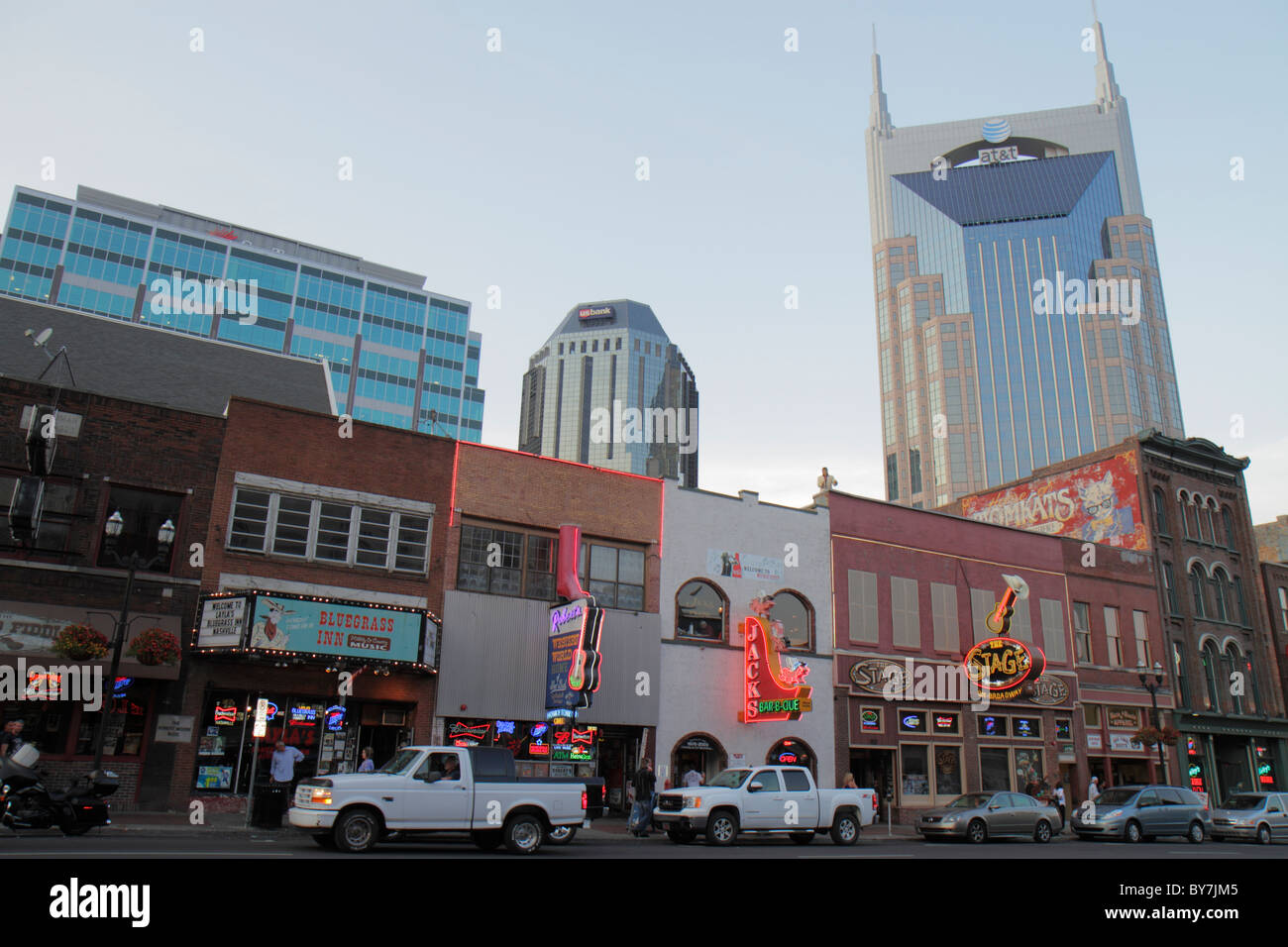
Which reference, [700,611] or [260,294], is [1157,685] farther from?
[260,294]

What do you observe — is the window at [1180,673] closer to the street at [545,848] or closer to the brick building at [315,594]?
the street at [545,848]

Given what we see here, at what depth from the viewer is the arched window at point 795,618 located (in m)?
32.4

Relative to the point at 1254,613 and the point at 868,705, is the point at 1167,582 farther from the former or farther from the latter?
the point at 868,705

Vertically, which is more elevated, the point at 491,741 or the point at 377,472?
the point at 377,472

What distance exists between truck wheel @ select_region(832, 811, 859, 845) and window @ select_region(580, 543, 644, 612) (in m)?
9.40

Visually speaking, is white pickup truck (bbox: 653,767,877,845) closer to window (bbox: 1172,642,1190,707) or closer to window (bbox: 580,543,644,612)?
window (bbox: 580,543,644,612)

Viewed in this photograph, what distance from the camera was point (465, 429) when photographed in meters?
124

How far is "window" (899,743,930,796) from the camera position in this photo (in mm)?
33000

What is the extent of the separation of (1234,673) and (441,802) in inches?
1663

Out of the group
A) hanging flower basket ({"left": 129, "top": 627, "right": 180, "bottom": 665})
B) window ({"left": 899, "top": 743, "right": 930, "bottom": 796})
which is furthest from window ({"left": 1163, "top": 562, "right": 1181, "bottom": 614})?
hanging flower basket ({"left": 129, "top": 627, "right": 180, "bottom": 665})

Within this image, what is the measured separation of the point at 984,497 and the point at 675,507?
87.8 ft

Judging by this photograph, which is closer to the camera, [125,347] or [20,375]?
[20,375]

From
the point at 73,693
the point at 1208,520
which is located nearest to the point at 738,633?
the point at 73,693
